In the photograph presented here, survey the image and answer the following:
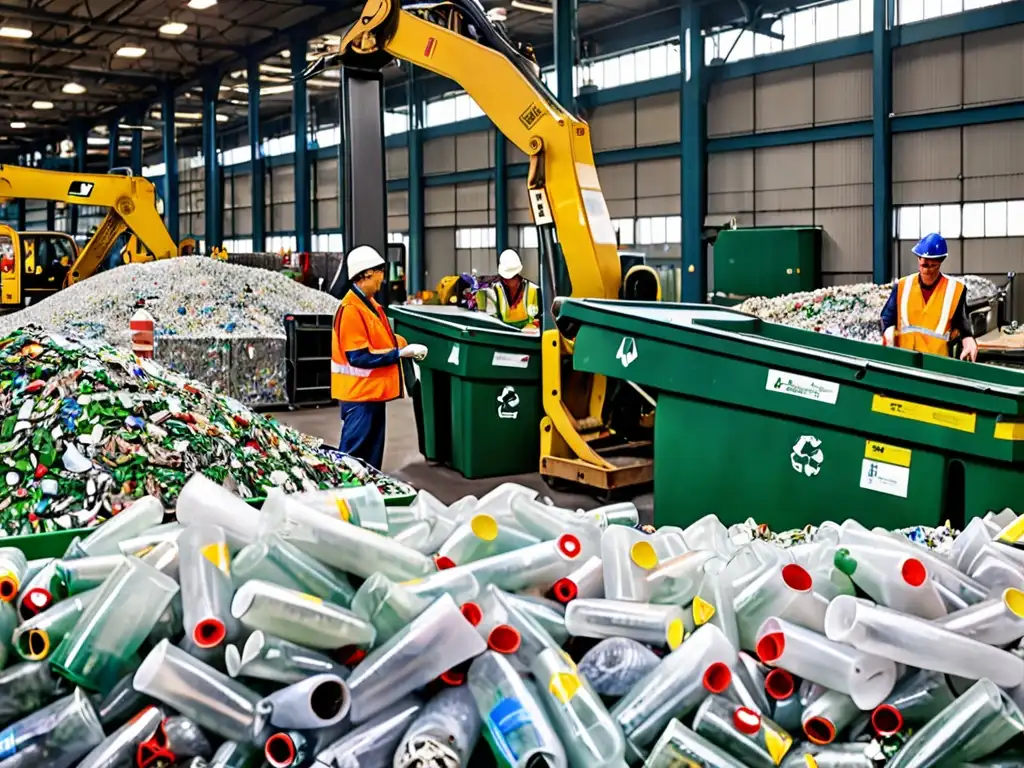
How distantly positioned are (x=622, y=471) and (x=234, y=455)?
2.82 m

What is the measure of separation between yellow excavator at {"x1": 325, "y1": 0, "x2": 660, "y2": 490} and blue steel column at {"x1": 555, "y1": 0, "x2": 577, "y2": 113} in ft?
30.9

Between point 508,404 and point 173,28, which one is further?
point 173,28

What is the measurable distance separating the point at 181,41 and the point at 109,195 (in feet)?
29.7

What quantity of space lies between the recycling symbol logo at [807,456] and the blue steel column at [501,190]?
15.9m

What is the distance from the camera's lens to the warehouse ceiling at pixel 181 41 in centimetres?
1856

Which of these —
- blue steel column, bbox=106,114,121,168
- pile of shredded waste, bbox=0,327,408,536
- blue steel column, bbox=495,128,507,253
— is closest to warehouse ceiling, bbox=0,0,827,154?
blue steel column, bbox=106,114,121,168

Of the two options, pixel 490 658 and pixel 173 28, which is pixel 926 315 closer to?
pixel 490 658

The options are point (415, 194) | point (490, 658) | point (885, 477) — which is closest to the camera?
point (490, 658)

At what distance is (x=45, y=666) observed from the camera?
5.55 ft

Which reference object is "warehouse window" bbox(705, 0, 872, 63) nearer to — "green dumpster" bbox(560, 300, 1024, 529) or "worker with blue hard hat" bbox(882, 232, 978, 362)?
"worker with blue hard hat" bbox(882, 232, 978, 362)

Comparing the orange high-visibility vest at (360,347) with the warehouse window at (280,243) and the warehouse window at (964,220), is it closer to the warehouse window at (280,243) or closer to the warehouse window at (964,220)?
the warehouse window at (964,220)

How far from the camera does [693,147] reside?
628 inches

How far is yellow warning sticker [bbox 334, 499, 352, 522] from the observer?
2.11 meters

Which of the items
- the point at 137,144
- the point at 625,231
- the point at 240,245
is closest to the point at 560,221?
the point at 625,231
